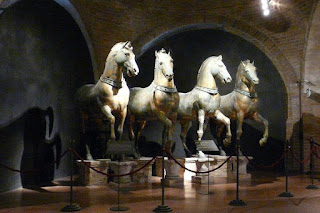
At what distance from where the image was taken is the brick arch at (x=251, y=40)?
38.1ft

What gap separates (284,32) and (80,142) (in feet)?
22.5

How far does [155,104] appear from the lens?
327 inches

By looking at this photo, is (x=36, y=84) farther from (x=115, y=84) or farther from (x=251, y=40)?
(x=251, y=40)

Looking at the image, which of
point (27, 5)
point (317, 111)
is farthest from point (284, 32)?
point (27, 5)

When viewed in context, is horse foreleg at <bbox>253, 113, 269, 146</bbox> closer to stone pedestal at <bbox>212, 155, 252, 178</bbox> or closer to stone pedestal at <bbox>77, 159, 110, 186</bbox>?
stone pedestal at <bbox>212, 155, 252, 178</bbox>

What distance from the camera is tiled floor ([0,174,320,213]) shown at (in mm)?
6051

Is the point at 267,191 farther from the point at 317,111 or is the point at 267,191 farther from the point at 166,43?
the point at 166,43

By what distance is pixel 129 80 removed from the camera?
11.9m

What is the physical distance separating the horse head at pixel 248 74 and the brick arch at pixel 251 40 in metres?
2.50

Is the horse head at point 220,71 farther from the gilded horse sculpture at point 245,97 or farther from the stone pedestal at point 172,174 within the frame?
the stone pedestal at point 172,174

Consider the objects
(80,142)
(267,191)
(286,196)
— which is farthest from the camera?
(80,142)

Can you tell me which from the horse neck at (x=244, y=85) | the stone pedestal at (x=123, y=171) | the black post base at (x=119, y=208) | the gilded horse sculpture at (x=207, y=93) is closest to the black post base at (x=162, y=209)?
the black post base at (x=119, y=208)

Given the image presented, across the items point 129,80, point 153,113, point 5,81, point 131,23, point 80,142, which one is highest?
point 131,23

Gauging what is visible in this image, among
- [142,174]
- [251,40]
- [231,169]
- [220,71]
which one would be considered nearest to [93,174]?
[142,174]
